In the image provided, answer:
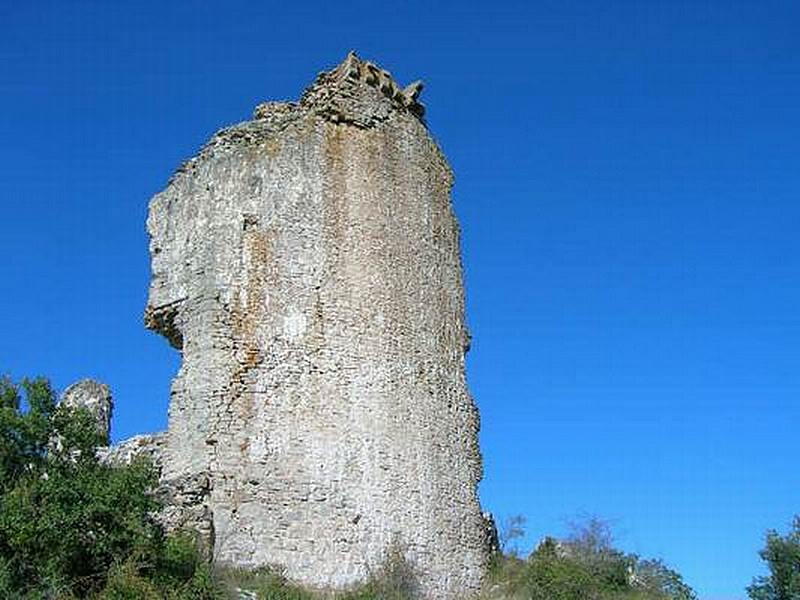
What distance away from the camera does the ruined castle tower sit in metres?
12.7

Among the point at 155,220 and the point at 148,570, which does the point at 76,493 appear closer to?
the point at 148,570

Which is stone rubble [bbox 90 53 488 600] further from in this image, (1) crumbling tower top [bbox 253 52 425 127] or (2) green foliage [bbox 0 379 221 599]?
(2) green foliage [bbox 0 379 221 599]

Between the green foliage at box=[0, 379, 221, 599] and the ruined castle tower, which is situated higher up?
the ruined castle tower

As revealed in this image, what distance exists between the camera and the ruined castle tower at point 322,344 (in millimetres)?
12727

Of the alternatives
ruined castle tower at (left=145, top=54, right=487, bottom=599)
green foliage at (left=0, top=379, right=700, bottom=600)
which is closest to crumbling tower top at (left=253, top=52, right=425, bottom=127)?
ruined castle tower at (left=145, top=54, right=487, bottom=599)

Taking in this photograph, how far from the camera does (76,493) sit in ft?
35.3

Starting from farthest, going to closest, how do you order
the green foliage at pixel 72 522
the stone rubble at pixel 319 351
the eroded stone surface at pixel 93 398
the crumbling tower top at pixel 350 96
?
the eroded stone surface at pixel 93 398, the crumbling tower top at pixel 350 96, the stone rubble at pixel 319 351, the green foliage at pixel 72 522

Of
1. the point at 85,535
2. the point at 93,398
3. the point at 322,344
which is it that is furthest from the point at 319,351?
the point at 93,398

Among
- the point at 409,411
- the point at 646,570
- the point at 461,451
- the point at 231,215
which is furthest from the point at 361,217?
the point at 646,570

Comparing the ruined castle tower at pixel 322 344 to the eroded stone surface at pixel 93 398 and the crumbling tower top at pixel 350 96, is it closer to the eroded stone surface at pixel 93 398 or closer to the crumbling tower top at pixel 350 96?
the crumbling tower top at pixel 350 96

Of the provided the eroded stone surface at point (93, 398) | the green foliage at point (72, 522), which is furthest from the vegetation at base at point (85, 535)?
the eroded stone surface at point (93, 398)

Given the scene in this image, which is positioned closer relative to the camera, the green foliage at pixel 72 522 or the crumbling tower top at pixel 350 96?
the green foliage at pixel 72 522

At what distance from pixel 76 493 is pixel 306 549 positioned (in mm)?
3102

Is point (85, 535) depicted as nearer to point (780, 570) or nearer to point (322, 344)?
point (322, 344)
